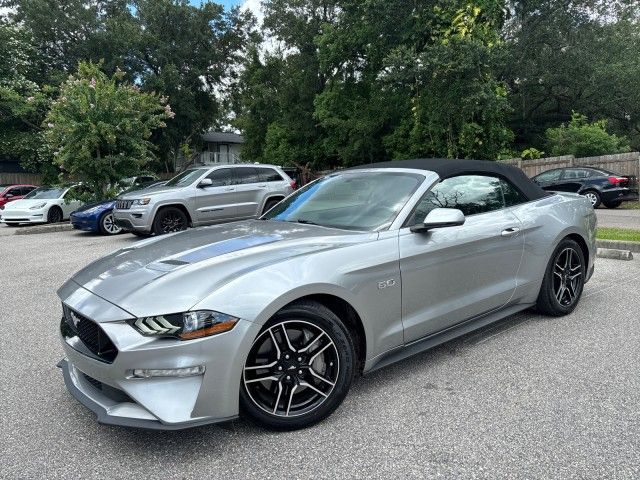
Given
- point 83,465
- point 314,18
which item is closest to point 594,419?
point 83,465

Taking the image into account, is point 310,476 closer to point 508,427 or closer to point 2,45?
point 508,427

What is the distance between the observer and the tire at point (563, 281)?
178 inches

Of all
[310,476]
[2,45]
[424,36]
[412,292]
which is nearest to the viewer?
[310,476]

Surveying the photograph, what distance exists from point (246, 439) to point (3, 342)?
3032 mm

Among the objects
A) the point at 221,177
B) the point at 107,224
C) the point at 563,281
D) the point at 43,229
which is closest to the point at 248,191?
the point at 221,177

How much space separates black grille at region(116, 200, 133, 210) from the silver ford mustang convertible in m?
7.85

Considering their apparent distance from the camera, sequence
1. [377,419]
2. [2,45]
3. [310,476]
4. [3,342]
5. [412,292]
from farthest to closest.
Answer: [2,45] → [3,342] → [412,292] → [377,419] → [310,476]

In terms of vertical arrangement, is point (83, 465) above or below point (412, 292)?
below

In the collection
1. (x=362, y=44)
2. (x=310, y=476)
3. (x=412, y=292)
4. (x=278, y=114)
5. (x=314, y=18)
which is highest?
(x=314, y=18)

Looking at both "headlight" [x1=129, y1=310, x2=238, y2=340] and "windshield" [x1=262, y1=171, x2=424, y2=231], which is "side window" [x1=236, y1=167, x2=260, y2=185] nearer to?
"windshield" [x1=262, y1=171, x2=424, y2=231]

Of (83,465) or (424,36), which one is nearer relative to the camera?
(83,465)

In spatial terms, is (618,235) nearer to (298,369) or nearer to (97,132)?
(298,369)

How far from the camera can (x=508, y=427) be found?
9.17 ft

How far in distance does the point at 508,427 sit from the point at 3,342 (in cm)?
427
